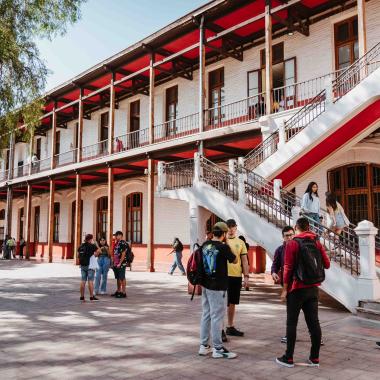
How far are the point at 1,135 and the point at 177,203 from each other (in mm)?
9040

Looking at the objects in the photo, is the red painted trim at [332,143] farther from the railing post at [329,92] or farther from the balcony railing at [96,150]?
the balcony railing at [96,150]

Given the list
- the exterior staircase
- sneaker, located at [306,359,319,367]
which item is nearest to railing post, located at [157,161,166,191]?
the exterior staircase

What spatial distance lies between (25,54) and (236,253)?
30.5 feet

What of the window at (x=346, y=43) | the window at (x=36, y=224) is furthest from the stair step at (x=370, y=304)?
the window at (x=36, y=224)

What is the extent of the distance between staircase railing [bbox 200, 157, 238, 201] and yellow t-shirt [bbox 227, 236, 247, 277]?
175 inches

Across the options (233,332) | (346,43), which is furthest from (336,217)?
(346,43)

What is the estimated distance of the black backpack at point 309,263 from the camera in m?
4.70

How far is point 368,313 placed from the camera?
289 inches

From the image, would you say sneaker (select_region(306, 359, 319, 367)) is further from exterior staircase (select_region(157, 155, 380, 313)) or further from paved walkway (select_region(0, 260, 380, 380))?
exterior staircase (select_region(157, 155, 380, 313))

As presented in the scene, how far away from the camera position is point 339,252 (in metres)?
8.36

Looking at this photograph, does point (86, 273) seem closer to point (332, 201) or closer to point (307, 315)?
point (332, 201)

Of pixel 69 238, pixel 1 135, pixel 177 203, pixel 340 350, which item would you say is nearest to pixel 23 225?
pixel 69 238

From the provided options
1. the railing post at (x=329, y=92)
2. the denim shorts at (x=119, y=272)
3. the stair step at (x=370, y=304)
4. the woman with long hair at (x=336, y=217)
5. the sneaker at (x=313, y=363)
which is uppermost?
the railing post at (x=329, y=92)

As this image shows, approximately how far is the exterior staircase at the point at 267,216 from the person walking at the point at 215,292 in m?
Result: 3.68
